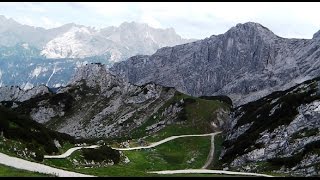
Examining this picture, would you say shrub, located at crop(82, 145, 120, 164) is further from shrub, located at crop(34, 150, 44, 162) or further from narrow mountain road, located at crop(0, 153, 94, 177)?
narrow mountain road, located at crop(0, 153, 94, 177)

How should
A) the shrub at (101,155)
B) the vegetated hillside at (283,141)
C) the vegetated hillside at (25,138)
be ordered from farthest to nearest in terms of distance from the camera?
the vegetated hillside at (283,141), the shrub at (101,155), the vegetated hillside at (25,138)

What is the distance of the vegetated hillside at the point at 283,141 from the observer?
96631 mm

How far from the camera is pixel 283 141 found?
112062 millimetres

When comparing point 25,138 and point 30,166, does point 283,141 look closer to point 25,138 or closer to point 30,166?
point 25,138

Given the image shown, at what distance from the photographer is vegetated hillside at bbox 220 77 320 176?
96.6 meters

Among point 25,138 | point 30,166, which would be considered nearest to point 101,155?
point 25,138

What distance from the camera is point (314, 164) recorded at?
90.8 m

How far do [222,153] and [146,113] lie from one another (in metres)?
67.5

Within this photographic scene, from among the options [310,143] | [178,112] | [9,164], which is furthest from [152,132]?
[9,164]

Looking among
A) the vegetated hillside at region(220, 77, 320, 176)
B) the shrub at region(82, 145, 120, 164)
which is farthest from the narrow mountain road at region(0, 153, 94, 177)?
the vegetated hillside at region(220, 77, 320, 176)

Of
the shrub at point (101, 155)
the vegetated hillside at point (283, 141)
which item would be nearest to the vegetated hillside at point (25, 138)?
the shrub at point (101, 155)

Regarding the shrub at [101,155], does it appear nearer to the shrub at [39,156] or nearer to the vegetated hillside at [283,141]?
the shrub at [39,156]

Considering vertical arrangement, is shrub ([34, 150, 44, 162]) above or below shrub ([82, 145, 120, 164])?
above

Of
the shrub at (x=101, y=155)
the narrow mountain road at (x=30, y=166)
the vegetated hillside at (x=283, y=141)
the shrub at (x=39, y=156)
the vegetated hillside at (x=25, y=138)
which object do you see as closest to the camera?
the narrow mountain road at (x=30, y=166)
